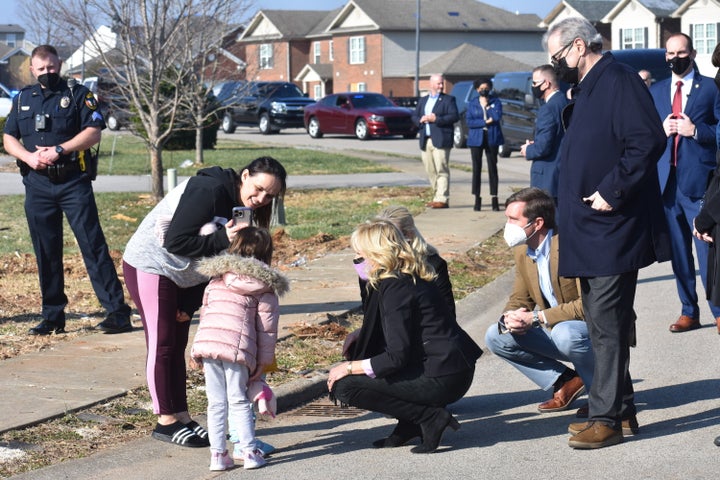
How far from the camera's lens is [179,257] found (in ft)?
18.7

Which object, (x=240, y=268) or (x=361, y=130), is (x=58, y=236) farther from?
(x=361, y=130)

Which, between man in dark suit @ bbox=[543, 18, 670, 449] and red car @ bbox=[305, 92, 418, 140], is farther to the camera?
red car @ bbox=[305, 92, 418, 140]

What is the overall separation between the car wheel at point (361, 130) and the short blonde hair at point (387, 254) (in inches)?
1203

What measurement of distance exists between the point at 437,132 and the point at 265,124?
25477 millimetres

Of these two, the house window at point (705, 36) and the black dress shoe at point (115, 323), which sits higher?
the house window at point (705, 36)

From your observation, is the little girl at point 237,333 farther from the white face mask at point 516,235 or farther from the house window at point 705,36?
the house window at point 705,36

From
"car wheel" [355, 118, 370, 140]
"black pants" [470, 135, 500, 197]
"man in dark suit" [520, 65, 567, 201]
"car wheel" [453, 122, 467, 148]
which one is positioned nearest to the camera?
"man in dark suit" [520, 65, 567, 201]

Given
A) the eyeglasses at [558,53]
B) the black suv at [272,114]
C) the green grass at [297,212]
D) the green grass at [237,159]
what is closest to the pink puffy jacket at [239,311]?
the eyeglasses at [558,53]

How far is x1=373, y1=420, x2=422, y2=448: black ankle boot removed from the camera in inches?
226

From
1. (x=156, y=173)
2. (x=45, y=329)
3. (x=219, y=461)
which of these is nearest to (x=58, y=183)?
(x=45, y=329)

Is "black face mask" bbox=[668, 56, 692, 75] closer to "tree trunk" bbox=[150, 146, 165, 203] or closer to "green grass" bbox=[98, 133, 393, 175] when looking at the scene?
"tree trunk" bbox=[150, 146, 165, 203]

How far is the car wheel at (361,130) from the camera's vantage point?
36031mm

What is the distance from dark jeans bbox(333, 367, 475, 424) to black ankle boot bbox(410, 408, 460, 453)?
3 centimetres

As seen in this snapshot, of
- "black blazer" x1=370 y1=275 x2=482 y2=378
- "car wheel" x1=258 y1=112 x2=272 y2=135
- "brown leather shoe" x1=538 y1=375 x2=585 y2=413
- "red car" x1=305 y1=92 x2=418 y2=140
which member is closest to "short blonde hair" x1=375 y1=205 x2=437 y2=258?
"black blazer" x1=370 y1=275 x2=482 y2=378
